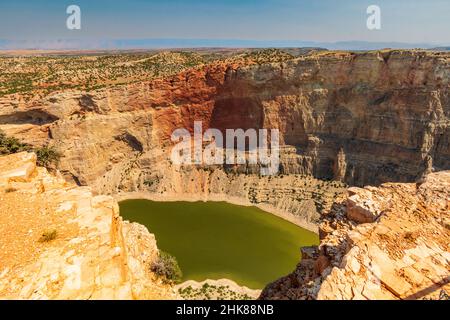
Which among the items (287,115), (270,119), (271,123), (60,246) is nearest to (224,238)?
(271,123)

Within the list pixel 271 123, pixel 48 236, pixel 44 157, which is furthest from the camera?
pixel 271 123

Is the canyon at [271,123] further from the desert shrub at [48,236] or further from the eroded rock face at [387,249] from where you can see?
the desert shrub at [48,236]

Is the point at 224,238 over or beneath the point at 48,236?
beneath

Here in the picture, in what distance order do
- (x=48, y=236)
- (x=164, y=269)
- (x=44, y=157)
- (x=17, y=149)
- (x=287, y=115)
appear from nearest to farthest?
(x=48, y=236) < (x=164, y=269) < (x=17, y=149) < (x=44, y=157) < (x=287, y=115)

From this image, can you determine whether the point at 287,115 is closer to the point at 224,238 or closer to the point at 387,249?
the point at 224,238

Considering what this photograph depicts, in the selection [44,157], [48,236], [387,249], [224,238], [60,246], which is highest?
[44,157]

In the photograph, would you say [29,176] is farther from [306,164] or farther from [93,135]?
[306,164]

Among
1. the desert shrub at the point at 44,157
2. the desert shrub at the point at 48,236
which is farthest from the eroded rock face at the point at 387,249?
the desert shrub at the point at 44,157
